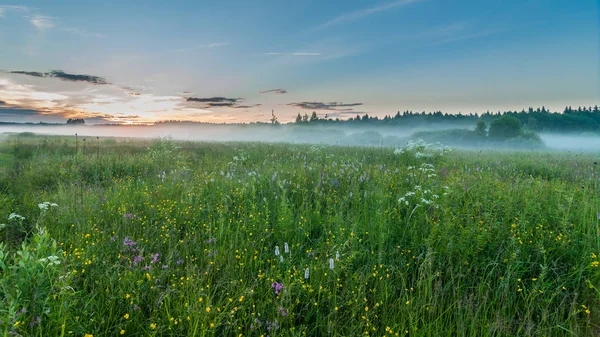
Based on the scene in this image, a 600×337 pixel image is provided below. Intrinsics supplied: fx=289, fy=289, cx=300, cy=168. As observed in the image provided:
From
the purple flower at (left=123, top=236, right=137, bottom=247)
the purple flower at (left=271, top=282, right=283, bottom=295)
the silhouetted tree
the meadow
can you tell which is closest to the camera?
the meadow

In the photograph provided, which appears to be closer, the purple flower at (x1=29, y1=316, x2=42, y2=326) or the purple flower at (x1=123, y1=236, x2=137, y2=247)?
the purple flower at (x1=29, y1=316, x2=42, y2=326)

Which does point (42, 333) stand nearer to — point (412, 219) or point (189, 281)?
point (189, 281)

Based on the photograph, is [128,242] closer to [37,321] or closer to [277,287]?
[37,321]

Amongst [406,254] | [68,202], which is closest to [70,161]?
[68,202]

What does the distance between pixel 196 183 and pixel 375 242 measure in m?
4.18

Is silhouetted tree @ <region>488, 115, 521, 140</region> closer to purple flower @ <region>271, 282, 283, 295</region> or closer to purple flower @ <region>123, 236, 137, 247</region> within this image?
purple flower @ <region>271, 282, 283, 295</region>

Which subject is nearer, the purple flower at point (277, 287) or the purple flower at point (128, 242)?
the purple flower at point (277, 287)

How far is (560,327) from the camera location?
7.21 feet

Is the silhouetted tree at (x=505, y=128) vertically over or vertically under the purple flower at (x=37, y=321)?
over

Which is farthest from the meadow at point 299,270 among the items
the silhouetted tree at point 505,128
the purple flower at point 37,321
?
the silhouetted tree at point 505,128

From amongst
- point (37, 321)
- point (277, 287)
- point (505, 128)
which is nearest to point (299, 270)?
point (277, 287)

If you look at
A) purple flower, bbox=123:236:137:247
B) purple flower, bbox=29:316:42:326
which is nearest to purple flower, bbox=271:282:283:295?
purple flower, bbox=29:316:42:326

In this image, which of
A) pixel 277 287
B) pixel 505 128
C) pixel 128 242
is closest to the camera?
pixel 277 287

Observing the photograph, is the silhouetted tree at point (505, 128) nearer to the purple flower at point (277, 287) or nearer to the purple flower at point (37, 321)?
the purple flower at point (277, 287)
